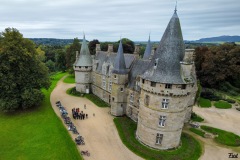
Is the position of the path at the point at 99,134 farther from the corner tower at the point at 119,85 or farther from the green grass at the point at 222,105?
the green grass at the point at 222,105

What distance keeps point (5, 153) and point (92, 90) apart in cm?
2752

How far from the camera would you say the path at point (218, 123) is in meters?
25.0

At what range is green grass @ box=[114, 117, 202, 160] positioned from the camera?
2358cm

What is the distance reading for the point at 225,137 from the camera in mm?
29453

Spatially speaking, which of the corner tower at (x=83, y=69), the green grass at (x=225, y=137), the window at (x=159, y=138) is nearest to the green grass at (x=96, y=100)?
the corner tower at (x=83, y=69)

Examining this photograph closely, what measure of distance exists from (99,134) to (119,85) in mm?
9905

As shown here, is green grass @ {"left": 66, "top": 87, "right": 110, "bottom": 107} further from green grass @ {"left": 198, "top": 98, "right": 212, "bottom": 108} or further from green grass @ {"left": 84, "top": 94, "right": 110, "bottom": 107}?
green grass @ {"left": 198, "top": 98, "right": 212, "bottom": 108}

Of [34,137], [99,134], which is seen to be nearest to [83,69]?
[99,134]

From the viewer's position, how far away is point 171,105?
23156mm

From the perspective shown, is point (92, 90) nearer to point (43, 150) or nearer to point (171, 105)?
point (43, 150)

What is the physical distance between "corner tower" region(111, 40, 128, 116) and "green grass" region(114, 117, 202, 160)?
5.01 meters

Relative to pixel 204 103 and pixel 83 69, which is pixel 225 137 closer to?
pixel 204 103

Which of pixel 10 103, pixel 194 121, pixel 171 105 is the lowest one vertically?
pixel 194 121

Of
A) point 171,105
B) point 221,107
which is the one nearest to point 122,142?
point 171,105
